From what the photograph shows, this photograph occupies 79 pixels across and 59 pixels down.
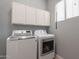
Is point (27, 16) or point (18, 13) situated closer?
point (18, 13)

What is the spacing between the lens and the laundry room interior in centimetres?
180

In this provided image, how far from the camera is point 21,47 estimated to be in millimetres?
1788

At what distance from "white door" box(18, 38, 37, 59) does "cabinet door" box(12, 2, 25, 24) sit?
0.72m

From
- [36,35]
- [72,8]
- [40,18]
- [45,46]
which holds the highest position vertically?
[72,8]

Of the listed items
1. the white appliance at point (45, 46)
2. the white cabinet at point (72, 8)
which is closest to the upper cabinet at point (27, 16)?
the white appliance at point (45, 46)

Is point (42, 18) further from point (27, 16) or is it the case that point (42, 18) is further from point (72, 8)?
point (72, 8)

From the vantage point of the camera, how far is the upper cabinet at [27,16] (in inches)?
83.7

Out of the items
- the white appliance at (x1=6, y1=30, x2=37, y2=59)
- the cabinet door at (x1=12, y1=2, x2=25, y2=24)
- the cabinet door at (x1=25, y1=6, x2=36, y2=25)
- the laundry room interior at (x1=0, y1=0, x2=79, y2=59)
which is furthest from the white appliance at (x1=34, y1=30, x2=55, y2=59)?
the cabinet door at (x1=12, y1=2, x2=25, y2=24)

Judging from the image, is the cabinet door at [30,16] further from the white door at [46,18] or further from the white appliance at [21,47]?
the white appliance at [21,47]

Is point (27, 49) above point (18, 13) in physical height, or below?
below

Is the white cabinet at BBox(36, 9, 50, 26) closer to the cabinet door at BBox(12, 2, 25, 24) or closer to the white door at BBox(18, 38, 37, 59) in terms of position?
the cabinet door at BBox(12, 2, 25, 24)

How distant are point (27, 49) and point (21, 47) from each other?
0.19m

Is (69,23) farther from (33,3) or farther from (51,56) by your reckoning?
(33,3)

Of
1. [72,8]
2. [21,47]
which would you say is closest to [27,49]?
[21,47]
